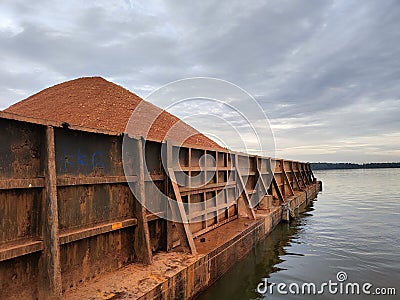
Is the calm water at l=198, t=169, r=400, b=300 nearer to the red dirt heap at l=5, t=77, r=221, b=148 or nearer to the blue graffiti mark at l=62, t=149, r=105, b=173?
the blue graffiti mark at l=62, t=149, r=105, b=173

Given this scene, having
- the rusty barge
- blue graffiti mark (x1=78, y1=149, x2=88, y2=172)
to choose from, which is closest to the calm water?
the rusty barge

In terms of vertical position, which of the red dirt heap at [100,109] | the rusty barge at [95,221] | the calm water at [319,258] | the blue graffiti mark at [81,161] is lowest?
the calm water at [319,258]

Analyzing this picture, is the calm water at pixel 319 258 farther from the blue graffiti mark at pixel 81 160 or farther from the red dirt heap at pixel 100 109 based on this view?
the red dirt heap at pixel 100 109

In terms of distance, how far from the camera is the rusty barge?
3318mm

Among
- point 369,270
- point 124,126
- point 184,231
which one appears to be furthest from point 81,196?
point 124,126

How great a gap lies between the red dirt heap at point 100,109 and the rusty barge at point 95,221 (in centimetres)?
862

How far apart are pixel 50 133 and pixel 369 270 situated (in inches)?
275

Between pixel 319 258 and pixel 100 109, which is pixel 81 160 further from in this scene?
pixel 100 109

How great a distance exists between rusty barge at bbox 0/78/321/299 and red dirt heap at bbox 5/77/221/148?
862cm

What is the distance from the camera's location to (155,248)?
5.43 metres

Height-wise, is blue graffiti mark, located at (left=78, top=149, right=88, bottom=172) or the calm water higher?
blue graffiti mark, located at (left=78, top=149, right=88, bottom=172)

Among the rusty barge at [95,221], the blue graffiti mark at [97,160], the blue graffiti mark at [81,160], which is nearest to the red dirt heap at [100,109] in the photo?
the rusty barge at [95,221]

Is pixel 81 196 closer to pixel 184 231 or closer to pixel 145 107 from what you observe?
pixel 184 231

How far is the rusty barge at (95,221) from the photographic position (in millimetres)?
3318
